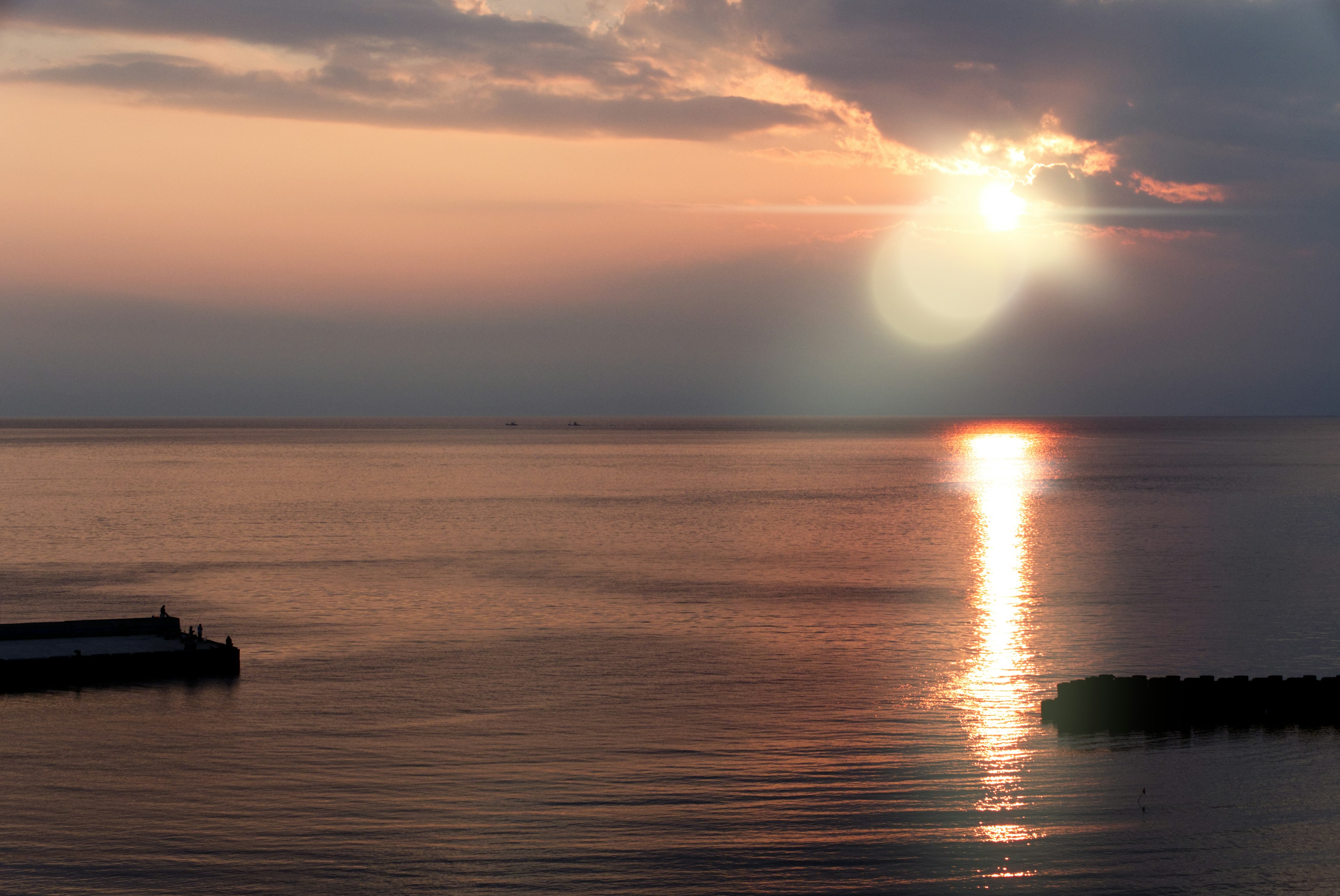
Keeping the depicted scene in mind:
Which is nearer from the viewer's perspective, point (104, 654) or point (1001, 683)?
point (1001, 683)

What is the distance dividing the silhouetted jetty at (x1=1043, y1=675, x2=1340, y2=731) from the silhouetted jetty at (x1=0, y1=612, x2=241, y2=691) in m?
28.4

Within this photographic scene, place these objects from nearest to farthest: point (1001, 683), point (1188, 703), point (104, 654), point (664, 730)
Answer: point (664, 730)
point (1188, 703)
point (1001, 683)
point (104, 654)

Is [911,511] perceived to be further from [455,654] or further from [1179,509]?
[455,654]

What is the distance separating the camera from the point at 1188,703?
123 feet

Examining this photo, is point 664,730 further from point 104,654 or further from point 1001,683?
point 104,654

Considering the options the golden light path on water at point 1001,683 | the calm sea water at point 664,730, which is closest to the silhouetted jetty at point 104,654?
the calm sea water at point 664,730

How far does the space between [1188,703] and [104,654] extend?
36295mm

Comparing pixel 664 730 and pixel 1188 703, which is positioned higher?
pixel 1188 703

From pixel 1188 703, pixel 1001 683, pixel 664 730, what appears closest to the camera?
pixel 664 730

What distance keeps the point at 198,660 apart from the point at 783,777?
23.8 meters

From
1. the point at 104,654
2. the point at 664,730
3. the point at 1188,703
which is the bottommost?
the point at 664,730

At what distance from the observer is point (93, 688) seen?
138 ft

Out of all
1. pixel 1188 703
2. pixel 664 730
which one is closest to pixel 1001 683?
pixel 1188 703

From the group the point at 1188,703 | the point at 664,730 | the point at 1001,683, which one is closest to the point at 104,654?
the point at 664,730
